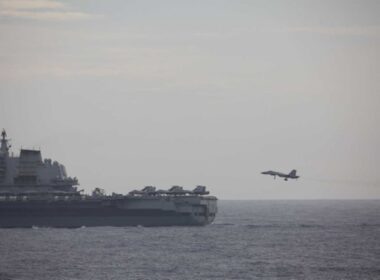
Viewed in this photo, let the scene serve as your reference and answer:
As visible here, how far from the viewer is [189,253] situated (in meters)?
90.3

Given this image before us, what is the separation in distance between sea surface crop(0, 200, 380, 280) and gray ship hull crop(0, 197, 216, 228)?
3.12m

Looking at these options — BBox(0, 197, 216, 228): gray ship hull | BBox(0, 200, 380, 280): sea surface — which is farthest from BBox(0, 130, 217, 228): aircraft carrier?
BBox(0, 200, 380, 280): sea surface

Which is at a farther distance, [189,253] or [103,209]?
[103,209]

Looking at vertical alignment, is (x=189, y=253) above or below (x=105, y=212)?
below

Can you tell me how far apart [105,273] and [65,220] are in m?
55.0

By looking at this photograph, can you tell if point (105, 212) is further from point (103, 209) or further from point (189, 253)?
point (189, 253)

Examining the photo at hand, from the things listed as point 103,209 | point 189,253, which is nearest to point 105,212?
point 103,209

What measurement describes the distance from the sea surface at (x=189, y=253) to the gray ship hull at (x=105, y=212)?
312 centimetres

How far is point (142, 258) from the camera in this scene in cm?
8512

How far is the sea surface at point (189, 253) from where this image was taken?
74.9 m

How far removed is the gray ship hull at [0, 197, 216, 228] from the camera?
127438 millimetres

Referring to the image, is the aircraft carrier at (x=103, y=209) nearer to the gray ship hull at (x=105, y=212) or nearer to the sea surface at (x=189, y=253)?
the gray ship hull at (x=105, y=212)

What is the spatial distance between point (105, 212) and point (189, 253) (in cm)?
3975

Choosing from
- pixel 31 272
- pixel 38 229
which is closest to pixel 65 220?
pixel 38 229
